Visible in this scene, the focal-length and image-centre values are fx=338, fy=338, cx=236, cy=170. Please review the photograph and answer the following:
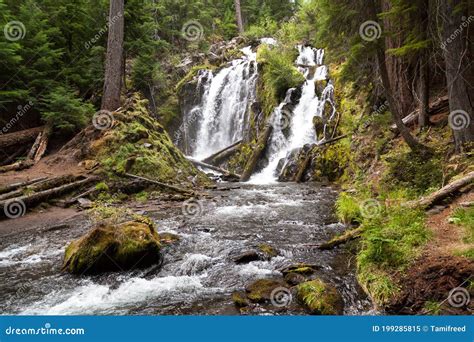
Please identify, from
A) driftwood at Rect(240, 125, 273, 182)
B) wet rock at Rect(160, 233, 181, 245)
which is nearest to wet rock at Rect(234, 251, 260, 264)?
wet rock at Rect(160, 233, 181, 245)

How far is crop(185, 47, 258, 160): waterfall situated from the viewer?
79.0 feet

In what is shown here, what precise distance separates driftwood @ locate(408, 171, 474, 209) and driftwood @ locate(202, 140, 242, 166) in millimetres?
16389

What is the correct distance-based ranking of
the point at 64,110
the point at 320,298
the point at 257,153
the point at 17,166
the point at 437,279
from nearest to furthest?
the point at 437,279 < the point at 320,298 < the point at 17,166 < the point at 64,110 < the point at 257,153

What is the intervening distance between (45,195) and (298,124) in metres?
13.9

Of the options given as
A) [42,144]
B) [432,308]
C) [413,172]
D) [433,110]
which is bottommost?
[432,308]

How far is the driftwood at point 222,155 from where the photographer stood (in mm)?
22078

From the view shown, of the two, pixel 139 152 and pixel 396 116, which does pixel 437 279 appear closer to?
pixel 396 116

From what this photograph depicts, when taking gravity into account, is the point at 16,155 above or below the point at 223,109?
below

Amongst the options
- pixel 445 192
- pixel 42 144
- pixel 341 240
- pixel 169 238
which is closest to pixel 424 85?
pixel 445 192

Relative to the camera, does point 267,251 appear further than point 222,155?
No

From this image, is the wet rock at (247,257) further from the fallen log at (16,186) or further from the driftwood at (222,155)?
the driftwood at (222,155)

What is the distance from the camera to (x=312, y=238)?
743 cm

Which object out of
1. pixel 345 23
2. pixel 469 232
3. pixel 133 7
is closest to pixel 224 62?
pixel 133 7

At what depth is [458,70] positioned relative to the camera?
7.06 m
